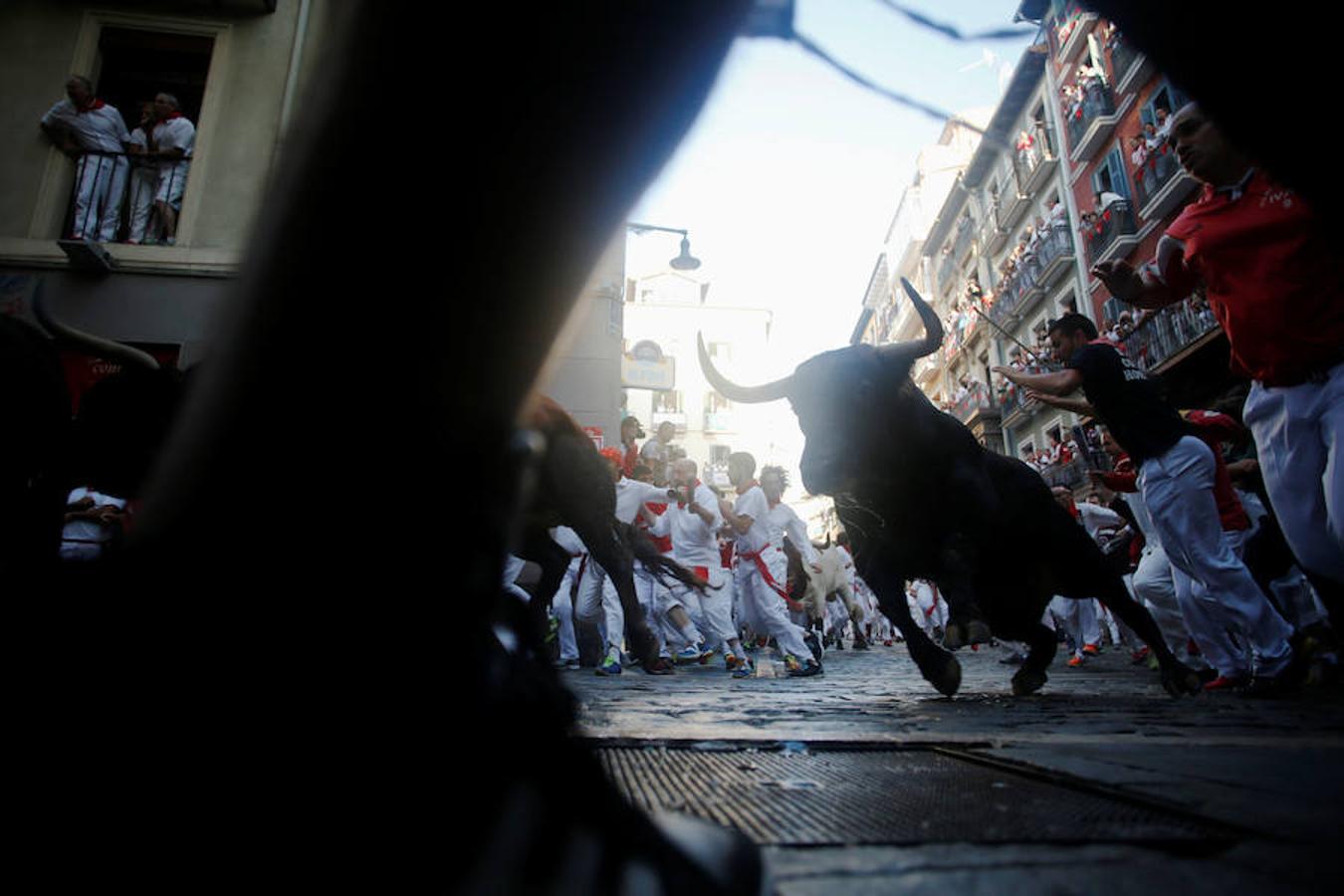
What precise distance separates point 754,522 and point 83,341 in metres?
7.19

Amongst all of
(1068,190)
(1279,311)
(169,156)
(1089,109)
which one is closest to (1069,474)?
(1068,190)

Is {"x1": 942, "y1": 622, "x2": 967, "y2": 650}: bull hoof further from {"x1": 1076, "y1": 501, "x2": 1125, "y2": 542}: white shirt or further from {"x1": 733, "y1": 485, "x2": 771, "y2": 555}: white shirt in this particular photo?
{"x1": 1076, "y1": 501, "x2": 1125, "y2": 542}: white shirt

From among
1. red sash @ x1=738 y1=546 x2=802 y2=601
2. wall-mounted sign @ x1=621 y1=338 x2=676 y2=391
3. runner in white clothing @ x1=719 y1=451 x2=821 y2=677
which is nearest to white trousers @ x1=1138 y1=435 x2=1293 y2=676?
runner in white clothing @ x1=719 y1=451 x2=821 y2=677

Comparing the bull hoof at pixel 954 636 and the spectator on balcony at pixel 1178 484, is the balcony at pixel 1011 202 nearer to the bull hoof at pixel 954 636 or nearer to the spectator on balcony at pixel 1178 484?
the spectator on balcony at pixel 1178 484

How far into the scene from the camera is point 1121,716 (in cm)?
291

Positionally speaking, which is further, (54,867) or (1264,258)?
(1264,258)

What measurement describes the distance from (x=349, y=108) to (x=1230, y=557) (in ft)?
17.3

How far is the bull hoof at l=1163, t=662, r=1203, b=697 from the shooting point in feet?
13.8

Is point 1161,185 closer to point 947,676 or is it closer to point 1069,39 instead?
point 1069,39

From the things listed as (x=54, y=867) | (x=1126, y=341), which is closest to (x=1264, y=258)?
(x=54, y=867)

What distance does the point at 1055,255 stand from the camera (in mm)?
26062

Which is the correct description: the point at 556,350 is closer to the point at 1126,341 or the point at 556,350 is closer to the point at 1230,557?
the point at 1230,557

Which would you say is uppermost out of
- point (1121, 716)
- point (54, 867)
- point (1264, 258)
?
point (1264, 258)

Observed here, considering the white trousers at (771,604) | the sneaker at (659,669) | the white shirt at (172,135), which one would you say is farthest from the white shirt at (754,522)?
the white shirt at (172,135)
